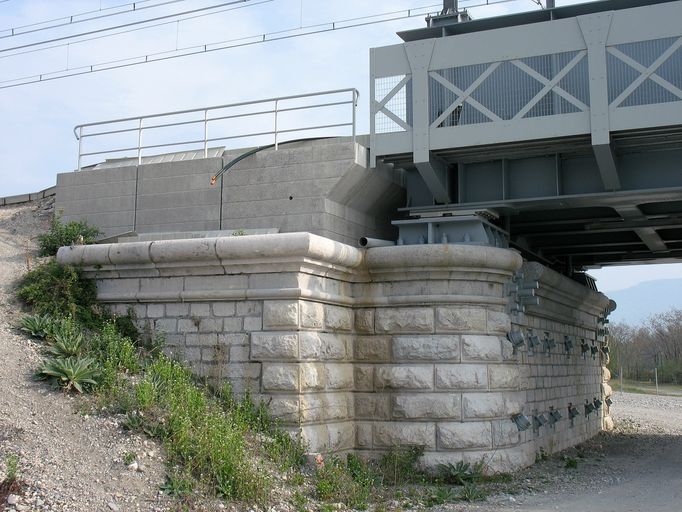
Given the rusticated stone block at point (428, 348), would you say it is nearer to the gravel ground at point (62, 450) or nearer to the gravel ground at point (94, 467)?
the gravel ground at point (94, 467)

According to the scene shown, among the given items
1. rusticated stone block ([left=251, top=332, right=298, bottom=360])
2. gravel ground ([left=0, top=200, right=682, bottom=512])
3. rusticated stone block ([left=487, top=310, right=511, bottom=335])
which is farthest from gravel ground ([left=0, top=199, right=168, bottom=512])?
rusticated stone block ([left=487, top=310, right=511, bottom=335])

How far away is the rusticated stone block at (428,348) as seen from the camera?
13461 mm

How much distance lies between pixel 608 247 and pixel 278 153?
11.2 metres

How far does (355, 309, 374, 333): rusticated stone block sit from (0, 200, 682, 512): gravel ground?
11.0 feet

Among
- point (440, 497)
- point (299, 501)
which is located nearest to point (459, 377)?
point (440, 497)

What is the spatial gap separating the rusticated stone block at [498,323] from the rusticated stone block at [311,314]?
3.03 metres

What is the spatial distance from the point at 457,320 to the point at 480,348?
→ 2.03ft

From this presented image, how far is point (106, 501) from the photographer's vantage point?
29.2 feet

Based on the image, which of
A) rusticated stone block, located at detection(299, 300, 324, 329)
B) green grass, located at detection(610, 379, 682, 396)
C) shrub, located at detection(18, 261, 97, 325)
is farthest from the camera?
green grass, located at detection(610, 379, 682, 396)

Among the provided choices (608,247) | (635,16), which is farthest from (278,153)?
(608,247)

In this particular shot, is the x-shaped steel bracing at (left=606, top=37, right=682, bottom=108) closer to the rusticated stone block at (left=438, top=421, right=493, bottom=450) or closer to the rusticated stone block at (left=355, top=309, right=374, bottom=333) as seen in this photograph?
the rusticated stone block at (left=355, top=309, right=374, bottom=333)

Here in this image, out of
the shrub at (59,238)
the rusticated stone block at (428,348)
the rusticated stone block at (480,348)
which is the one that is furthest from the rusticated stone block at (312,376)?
the shrub at (59,238)

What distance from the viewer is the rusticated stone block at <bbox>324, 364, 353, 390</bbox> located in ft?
42.8

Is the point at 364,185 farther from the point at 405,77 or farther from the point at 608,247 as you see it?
the point at 608,247
